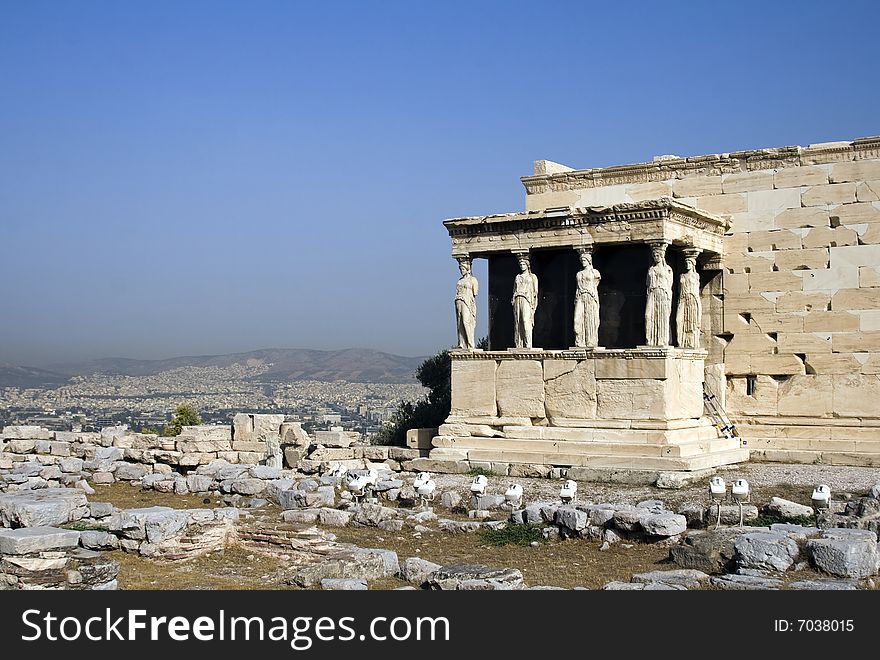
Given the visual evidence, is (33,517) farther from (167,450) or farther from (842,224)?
(842,224)

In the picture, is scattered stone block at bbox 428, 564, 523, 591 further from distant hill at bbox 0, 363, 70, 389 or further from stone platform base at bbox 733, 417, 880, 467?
distant hill at bbox 0, 363, 70, 389

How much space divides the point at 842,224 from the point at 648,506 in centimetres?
756

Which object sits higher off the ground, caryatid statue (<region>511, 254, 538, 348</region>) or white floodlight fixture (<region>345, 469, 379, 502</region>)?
caryatid statue (<region>511, 254, 538, 348</region>)

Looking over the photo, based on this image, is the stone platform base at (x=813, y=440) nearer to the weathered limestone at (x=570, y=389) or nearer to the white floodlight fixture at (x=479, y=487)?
the weathered limestone at (x=570, y=389)

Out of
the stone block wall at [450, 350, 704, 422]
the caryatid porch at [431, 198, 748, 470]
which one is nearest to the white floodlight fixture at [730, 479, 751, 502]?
the caryatid porch at [431, 198, 748, 470]

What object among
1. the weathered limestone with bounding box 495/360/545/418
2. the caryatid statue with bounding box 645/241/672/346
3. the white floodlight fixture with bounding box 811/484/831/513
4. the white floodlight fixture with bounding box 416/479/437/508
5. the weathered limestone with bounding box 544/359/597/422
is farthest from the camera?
the weathered limestone with bounding box 495/360/545/418

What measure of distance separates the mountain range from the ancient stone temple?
58.3 meters

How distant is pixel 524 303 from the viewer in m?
18.5

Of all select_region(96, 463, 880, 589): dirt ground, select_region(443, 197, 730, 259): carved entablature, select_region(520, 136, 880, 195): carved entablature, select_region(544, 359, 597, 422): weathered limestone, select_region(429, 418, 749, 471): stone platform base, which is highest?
select_region(520, 136, 880, 195): carved entablature

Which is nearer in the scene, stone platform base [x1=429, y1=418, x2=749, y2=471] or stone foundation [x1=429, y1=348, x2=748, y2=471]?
stone platform base [x1=429, y1=418, x2=749, y2=471]

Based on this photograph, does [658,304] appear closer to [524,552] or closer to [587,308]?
[587,308]

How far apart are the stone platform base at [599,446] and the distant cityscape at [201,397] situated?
23185mm

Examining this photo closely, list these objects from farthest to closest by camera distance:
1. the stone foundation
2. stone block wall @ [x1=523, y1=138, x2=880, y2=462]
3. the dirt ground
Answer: stone block wall @ [x1=523, y1=138, x2=880, y2=462], the stone foundation, the dirt ground

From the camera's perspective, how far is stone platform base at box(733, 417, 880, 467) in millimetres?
17562
